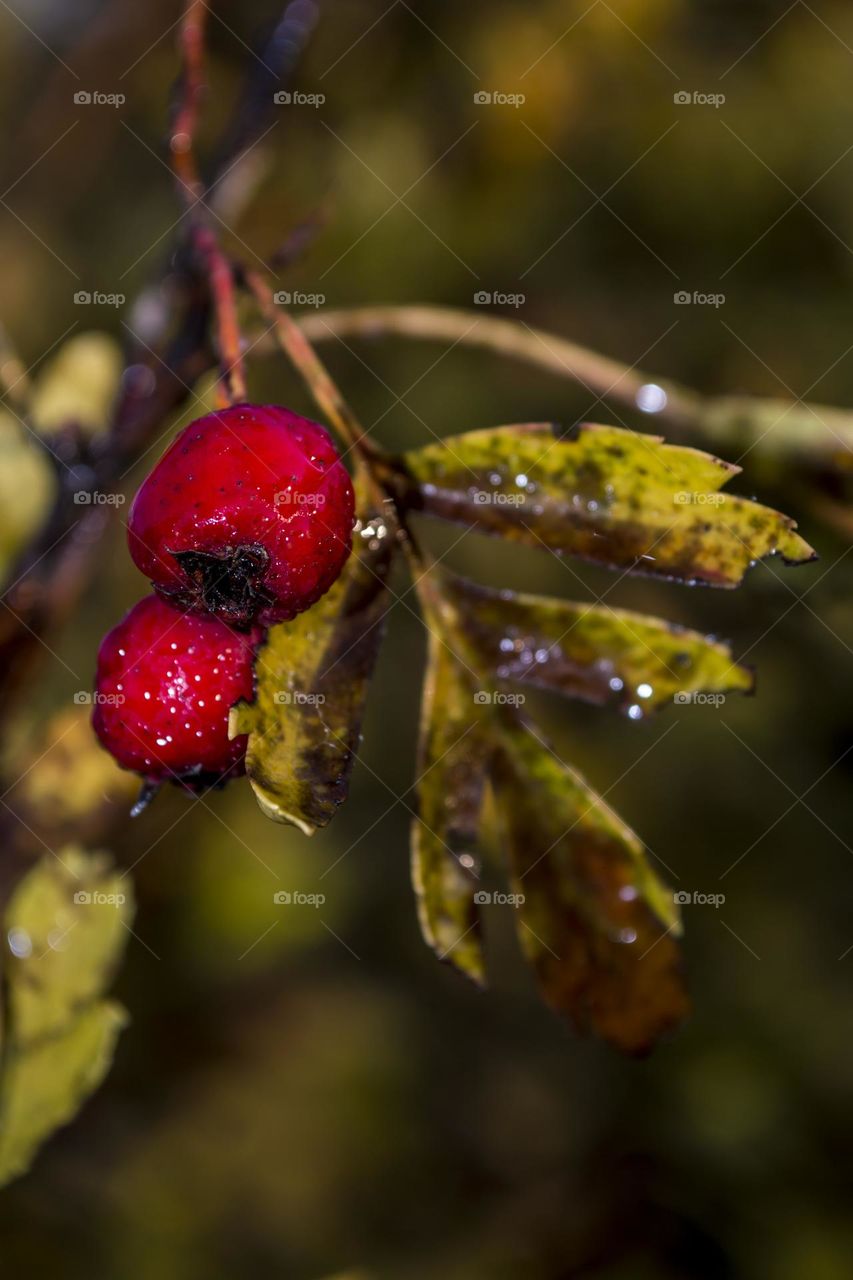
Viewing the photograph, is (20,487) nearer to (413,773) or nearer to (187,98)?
(187,98)

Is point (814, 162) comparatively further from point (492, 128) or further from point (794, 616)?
point (794, 616)

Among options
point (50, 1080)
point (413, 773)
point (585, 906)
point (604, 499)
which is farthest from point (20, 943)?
point (413, 773)

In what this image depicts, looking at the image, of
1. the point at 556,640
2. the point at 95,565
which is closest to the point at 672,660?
the point at 556,640

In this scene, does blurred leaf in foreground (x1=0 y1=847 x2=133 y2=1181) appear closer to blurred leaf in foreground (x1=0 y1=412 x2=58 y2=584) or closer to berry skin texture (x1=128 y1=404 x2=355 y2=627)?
blurred leaf in foreground (x1=0 y1=412 x2=58 y2=584)

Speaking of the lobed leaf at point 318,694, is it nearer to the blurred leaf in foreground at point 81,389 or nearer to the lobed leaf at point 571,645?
the lobed leaf at point 571,645

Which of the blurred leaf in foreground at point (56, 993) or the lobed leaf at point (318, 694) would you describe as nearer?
the lobed leaf at point (318, 694)

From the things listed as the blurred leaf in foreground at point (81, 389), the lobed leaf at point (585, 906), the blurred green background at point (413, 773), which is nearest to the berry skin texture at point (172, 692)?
the lobed leaf at point (585, 906)
